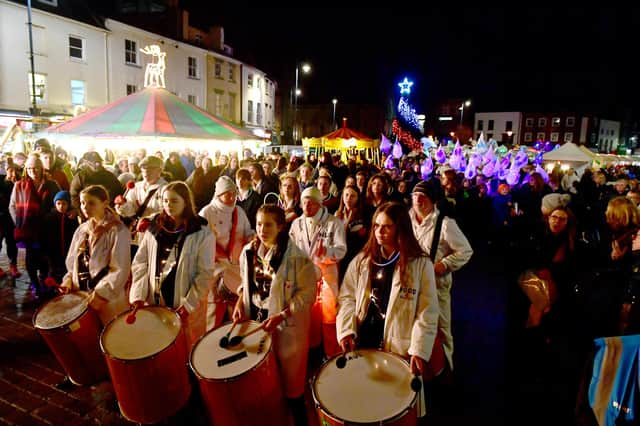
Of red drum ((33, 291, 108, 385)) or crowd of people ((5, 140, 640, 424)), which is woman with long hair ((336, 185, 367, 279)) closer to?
crowd of people ((5, 140, 640, 424))

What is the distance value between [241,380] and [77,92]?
2576 centimetres

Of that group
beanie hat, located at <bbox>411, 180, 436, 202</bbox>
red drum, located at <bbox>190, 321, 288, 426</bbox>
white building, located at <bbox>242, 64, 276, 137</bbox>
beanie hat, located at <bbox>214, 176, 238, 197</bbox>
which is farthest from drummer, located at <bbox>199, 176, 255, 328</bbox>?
white building, located at <bbox>242, 64, 276, 137</bbox>

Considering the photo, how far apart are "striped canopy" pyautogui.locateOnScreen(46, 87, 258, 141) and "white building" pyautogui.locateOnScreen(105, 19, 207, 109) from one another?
19.6m

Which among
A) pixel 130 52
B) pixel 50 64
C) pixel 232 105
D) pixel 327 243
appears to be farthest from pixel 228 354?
pixel 232 105

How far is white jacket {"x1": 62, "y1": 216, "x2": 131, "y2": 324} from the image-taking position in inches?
146

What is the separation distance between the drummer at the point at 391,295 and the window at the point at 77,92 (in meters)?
25.4

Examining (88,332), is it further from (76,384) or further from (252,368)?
(252,368)

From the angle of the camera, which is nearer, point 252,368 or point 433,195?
point 252,368

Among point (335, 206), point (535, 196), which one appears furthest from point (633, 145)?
point (335, 206)

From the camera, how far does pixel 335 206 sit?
6805mm

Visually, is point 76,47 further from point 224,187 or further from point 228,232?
point 228,232

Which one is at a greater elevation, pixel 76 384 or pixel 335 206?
pixel 335 206

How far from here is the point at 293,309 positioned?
3.12m

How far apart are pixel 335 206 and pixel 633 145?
10618 cm
